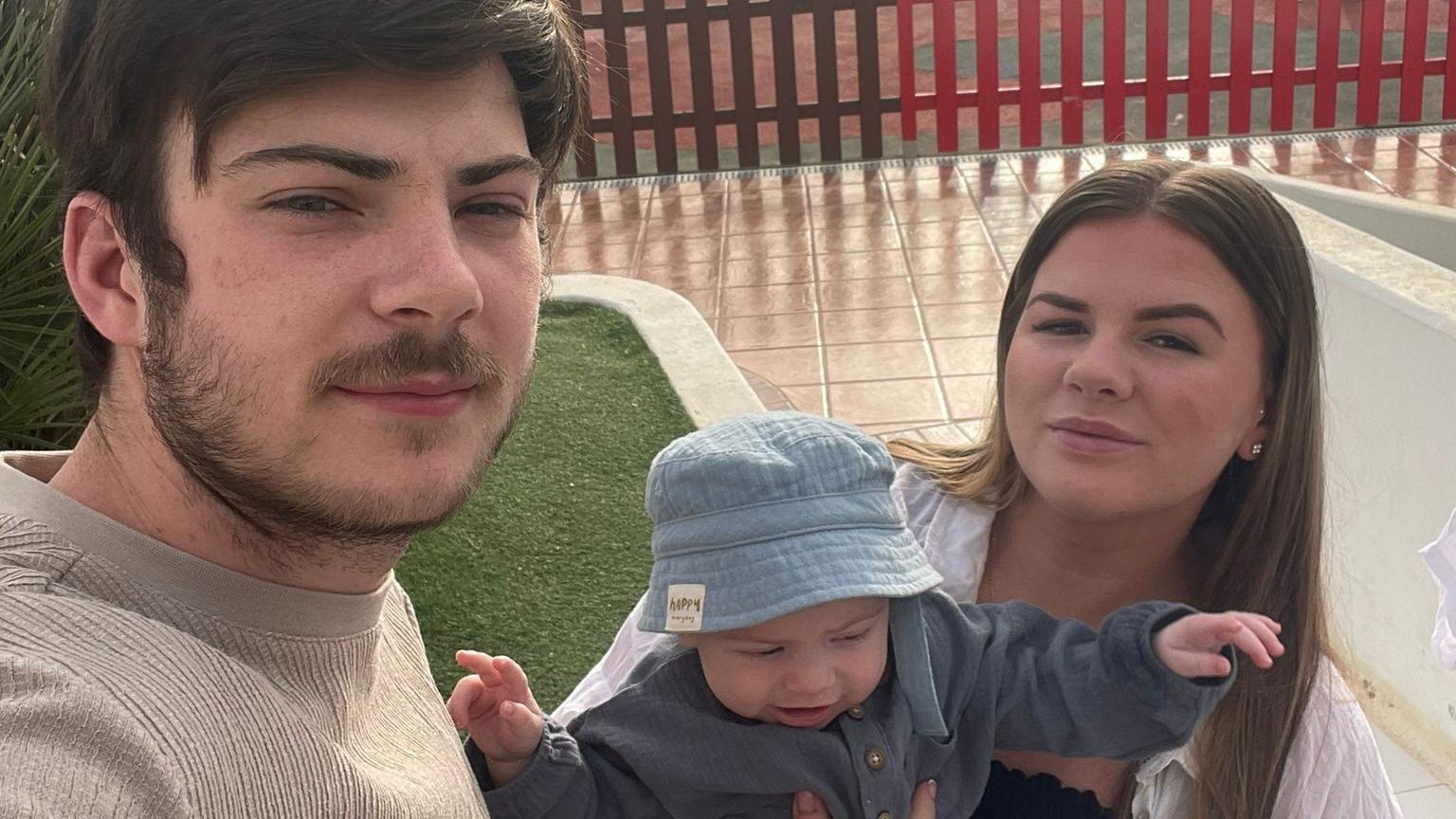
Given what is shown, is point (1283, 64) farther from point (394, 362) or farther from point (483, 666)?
point (394, 362)

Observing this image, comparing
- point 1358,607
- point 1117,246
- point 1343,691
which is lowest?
point 1358,607

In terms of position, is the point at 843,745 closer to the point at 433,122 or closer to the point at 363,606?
the point at 363,606

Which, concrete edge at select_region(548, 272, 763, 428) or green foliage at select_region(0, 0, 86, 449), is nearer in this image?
green foliage at select_region(0, 0, 86, 449)

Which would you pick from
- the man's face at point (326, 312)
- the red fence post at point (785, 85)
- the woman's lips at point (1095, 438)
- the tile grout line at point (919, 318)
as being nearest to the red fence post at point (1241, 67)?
the tile grout line at point (919, 318)

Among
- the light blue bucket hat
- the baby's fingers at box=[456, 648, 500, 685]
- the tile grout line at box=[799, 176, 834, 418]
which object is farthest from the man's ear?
the tile grout line at box=[799, 176, 834, 418]

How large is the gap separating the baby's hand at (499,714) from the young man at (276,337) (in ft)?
1.10

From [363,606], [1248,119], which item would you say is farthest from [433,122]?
[1248,119]

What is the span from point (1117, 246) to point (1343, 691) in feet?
2.34

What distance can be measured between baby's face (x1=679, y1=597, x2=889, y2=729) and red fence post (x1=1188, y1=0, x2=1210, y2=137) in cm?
885

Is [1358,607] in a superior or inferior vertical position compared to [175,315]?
inferior

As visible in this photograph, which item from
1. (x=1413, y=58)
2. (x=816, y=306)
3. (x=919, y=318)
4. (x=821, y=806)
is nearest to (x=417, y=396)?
(x=821, y=806)

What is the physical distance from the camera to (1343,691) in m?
2.14

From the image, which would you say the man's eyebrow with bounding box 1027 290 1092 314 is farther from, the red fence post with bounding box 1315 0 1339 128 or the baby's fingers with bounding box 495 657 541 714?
the red fence post with bounding box 1315 0 1339 128

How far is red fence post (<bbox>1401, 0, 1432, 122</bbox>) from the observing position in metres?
9.95
